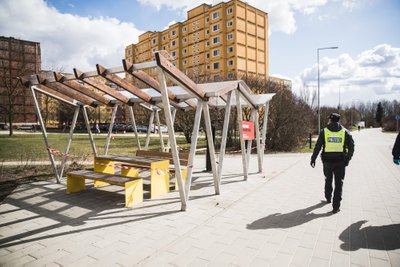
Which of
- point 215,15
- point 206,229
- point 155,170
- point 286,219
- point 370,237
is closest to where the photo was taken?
point 370,237

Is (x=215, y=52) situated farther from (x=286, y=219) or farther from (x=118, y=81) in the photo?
(x=286, y=219)

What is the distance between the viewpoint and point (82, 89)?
6.62 meters

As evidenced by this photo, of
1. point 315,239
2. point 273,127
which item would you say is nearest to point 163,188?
point 315,239

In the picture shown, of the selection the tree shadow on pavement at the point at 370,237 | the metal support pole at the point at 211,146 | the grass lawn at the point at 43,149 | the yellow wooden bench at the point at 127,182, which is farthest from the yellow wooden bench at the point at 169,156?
the grass lawn at the point at 43,149

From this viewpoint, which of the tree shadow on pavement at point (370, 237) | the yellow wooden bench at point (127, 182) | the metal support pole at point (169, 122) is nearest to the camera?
the tree shadow on pavement at point (370, 237)

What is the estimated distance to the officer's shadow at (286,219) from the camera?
4.14 meters

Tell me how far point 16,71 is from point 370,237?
35.1 metres

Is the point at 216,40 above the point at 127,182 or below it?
above

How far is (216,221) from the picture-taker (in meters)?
4.35

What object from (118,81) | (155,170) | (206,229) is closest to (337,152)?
(206,229)

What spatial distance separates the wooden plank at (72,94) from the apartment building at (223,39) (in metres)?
38.6

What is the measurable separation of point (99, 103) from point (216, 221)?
5432 millimetres

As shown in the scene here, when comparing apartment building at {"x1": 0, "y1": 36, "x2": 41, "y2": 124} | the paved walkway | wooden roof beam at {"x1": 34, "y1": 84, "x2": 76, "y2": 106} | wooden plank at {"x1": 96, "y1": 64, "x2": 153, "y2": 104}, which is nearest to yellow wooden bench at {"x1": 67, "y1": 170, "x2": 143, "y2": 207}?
the paved walkway

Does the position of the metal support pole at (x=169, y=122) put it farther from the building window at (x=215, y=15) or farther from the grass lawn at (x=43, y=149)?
the building window at (x=215, y=15)
